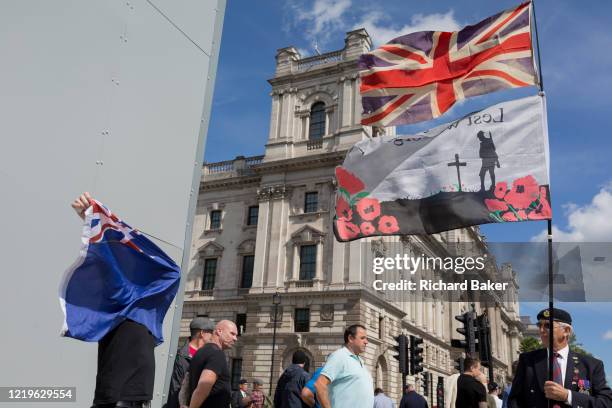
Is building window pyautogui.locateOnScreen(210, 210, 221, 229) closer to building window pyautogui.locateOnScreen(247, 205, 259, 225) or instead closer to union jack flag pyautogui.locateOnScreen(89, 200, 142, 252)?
building window pyautogui.locateOnScreen(247, 205, 259, 225)

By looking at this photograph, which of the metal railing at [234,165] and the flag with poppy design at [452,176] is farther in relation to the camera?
the metal railing at [234,165]

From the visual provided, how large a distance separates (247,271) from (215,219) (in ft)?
18.1

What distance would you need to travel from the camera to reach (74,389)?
14.3 ft

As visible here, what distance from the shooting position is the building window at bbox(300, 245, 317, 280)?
35.6 meters

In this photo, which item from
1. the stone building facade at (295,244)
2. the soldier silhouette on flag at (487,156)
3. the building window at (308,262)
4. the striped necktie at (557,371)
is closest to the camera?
the striped necktie at (557,371)

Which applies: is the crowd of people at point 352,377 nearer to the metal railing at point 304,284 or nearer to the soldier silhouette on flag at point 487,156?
the soldier silhouette on flag at point 487,156

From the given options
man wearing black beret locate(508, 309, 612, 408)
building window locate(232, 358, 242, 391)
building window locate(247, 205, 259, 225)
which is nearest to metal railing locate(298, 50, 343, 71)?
building window locate(247, 205, 259, 225)

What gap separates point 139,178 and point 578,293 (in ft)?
18.3

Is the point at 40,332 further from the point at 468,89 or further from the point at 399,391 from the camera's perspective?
the point at 399,391

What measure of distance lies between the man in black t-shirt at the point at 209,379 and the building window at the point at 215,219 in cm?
3684

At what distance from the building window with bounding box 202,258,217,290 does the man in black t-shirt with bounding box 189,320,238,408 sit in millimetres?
35640

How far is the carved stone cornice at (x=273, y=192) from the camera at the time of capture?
1496 inches

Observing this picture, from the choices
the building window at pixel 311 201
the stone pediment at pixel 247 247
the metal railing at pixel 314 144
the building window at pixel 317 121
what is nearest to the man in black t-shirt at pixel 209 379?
the building window at pixel 311 201

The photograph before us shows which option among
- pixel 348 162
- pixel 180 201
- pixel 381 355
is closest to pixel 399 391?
pixel 381 355
